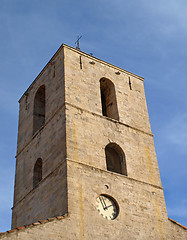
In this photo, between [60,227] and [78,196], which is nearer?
[60,227]

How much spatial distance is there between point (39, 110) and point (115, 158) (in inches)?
194

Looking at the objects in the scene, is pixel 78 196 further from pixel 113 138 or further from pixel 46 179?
pixel 113 138

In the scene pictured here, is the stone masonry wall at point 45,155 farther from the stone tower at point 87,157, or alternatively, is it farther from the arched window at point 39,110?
the arched window at point 39,110

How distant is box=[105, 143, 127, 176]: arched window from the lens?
19672 mm

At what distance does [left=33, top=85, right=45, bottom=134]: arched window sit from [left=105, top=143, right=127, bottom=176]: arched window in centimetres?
383

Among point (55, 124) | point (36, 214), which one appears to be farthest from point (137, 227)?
point (55, 124)

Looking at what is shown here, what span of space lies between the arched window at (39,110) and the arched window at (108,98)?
2929 mm

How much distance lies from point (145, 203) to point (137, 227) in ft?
4.35

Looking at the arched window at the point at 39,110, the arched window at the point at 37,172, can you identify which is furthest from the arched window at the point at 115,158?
the arched window at the point at 39,110

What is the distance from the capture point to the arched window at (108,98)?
21828mm

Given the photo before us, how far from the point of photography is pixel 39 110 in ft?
74.6

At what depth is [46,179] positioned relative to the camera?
61.0 ft

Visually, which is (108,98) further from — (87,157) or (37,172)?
(37,172)

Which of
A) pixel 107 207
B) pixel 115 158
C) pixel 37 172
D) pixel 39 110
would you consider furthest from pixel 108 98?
pixel 107 207
